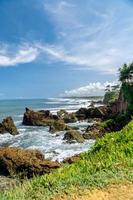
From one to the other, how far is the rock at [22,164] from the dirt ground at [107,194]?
40.8 feet

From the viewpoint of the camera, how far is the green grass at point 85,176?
29.9 feet

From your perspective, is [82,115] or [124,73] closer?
[124,73]

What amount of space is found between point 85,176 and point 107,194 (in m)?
0.81

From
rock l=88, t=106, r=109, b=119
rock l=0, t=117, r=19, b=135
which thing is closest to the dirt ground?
rock l=0, t=117, r=19, b=135

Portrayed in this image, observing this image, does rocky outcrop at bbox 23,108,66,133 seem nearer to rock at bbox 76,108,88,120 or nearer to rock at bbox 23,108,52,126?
rock at bbox 23,108,52,126

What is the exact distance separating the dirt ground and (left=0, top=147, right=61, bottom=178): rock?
12435 mm

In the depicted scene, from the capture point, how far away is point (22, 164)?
22.9 metres

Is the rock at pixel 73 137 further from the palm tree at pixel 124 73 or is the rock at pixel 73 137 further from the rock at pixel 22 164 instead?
the palm tree at pixel 124 73

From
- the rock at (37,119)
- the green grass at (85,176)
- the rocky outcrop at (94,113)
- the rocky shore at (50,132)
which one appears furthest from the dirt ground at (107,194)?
the rocky outcrop at (94,113)

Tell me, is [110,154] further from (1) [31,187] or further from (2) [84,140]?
(2) [84,140]

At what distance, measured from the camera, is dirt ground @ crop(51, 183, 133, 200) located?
8977 mm

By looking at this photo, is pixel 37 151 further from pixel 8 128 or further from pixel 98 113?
pixel 98 113

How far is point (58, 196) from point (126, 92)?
4533 cm

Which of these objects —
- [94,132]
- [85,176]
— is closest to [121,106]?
[94,132]
